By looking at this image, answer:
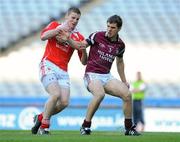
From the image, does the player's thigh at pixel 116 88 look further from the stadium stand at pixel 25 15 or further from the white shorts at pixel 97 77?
the stadium stand at pixel 25 15

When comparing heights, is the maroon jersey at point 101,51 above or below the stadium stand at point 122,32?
below

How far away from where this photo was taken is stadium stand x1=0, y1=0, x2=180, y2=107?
874 inches

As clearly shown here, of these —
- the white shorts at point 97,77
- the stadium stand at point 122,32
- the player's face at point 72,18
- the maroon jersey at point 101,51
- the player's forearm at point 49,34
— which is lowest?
the white shorts at point 97,77

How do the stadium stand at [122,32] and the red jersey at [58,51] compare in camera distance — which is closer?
the red jersey at [58,51]

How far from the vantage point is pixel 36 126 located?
10.9 m

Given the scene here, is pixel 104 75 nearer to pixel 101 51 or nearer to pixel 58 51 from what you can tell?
pixel 101 51

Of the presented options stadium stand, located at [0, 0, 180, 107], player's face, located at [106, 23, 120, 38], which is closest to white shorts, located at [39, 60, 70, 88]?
player's face, located at [106, 23, 120, 38]

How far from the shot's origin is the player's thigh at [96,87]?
10.5 metres

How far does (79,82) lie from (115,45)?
37.4 ft

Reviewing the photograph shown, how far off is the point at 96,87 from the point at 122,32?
13147mm

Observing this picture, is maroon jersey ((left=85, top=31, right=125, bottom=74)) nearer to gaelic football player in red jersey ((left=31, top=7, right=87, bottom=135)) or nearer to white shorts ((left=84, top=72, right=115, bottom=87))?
white shorts ((left=84, top=72, right=115, bottom=87))

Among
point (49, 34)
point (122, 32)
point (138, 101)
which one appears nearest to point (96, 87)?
point (49, 34)

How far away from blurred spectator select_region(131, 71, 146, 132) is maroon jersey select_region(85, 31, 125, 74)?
339 inches

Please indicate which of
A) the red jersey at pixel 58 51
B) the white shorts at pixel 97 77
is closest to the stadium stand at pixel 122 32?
the red jersey at pixel 58 51
